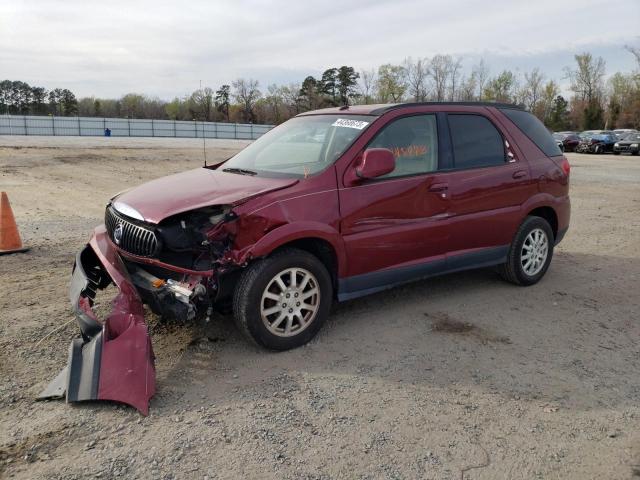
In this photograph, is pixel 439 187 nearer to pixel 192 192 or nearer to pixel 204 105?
pixel 192 192

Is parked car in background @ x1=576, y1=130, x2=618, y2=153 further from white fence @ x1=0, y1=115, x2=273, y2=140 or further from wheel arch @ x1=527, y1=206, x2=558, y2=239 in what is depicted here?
wheel arch @ x1=527, y1=206, x2=558, y2=239

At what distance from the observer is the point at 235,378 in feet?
12.5

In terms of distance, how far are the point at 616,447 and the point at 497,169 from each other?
300 cm

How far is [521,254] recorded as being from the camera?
5.81m

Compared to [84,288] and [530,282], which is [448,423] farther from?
[530,282]

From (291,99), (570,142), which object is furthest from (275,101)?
(570,142)

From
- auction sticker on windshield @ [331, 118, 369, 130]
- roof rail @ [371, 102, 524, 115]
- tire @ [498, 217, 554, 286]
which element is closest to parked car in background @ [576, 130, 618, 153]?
roof rail @ [371, 102, 524, 115]

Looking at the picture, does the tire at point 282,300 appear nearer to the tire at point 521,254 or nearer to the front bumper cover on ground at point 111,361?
the front bumper cover on ground at point 111,361

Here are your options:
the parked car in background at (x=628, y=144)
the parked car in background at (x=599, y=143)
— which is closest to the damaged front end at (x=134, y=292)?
the parked car in background at (x=628, y=144)

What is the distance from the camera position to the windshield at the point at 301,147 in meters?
4.62

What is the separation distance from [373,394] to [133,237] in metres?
2.10

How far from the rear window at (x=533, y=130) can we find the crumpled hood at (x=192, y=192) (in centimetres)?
291

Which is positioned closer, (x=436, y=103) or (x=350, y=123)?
(x=350, y=123)

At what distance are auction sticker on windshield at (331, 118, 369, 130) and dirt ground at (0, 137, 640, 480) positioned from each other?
5.51ft
